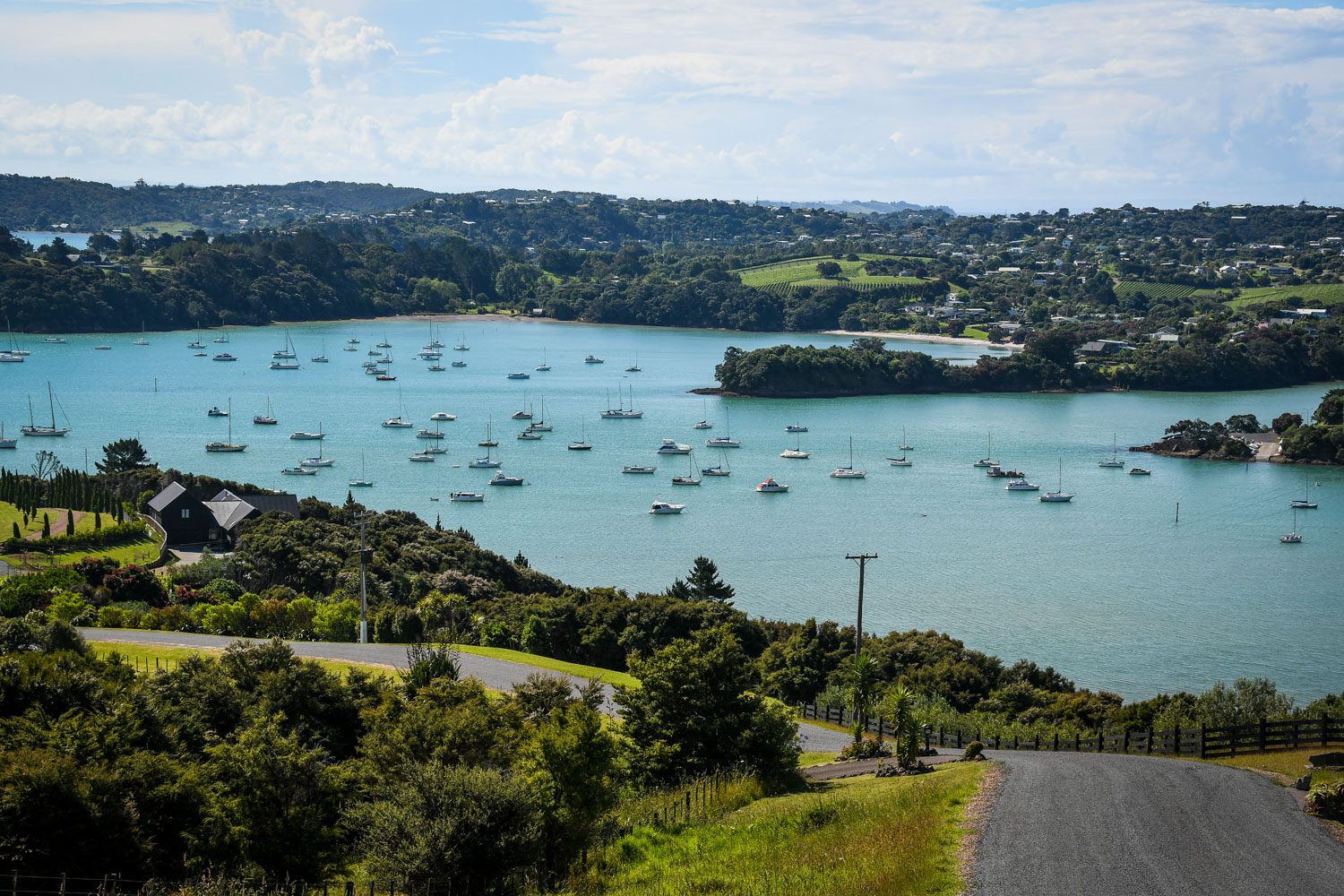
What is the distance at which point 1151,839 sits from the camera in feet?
47.1

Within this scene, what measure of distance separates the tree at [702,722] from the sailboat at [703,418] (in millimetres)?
72527

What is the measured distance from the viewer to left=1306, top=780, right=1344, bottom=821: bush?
15.2m

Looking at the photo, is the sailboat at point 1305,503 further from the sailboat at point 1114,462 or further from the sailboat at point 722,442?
the sailboat at point 722,442

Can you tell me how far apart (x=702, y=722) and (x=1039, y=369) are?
101326mm

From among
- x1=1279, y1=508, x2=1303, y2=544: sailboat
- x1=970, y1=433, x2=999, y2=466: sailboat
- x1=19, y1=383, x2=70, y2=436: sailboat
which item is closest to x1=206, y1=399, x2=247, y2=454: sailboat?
x1=19, y1=383, x2=70, y2=436: sailboat

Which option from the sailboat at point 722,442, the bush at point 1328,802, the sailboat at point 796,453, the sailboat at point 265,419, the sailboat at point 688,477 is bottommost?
the sailboat at point 688,477

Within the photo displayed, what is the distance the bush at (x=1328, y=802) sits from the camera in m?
15.2

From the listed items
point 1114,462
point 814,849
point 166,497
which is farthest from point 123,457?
point 814,849

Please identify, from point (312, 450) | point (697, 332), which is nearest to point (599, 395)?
point (312, 450)

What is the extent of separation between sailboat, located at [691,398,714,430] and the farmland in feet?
211

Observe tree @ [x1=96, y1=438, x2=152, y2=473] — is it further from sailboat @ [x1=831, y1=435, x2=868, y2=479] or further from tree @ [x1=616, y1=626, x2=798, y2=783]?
tree @ [x1=616, y1=626, x2=798, y2=783]

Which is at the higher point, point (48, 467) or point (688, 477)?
point (48, 467)

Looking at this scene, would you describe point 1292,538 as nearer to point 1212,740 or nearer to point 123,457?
point 1212,740

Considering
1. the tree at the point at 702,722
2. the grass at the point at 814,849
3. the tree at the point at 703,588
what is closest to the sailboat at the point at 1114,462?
the tree at the point at 703,588
